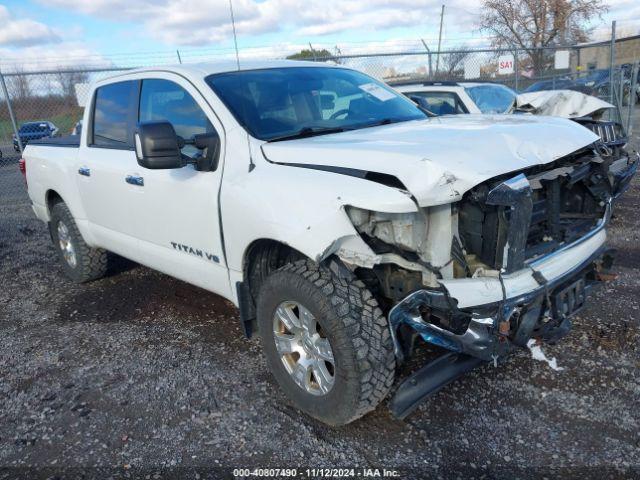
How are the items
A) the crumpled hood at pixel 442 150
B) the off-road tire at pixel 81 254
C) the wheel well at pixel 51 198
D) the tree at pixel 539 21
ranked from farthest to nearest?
1. the tree at pixel 539 21
2. the wheel well at pixel 51 198
3. the off-road tire at pixel 81 254
4. the crumpled hood at pixel 442 150

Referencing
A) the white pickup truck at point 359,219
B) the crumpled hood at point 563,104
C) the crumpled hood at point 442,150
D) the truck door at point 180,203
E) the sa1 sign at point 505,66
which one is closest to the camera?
the crumpled hood at point 442,150

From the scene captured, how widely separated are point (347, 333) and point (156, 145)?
147 centimetres

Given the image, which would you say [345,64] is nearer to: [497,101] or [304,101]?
[497,101]

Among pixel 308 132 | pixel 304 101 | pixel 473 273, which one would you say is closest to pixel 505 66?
pixel 304 101

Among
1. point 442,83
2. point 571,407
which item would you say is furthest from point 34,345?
point 442,83

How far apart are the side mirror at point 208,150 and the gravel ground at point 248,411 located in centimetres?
133

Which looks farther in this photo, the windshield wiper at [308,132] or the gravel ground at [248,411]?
the windshield wiper at [308,132]

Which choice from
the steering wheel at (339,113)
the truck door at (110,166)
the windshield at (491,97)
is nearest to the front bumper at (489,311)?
the steering wheel at (339,113)

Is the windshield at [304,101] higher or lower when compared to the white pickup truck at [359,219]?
higher

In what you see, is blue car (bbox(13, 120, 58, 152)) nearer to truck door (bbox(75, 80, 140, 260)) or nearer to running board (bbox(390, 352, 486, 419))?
truck door (bbox(75, 80, 140, 260))

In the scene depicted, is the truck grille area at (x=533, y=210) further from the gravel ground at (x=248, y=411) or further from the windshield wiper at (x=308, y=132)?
the windshield wiper at (x=308, y=132)

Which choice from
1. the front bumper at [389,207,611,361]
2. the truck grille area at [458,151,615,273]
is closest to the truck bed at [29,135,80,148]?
the front bumper at [389,207,611,361]

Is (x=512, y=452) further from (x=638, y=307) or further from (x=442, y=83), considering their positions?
(x=442, y=83)

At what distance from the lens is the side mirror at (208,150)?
3.21 m
